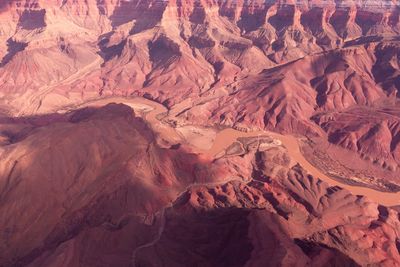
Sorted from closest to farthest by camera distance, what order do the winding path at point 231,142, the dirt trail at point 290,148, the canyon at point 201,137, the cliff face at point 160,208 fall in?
the cliff face at point 160,208
the canyon at point 201,137
the winding path at point 231,142
the dirt trail at point 290,148

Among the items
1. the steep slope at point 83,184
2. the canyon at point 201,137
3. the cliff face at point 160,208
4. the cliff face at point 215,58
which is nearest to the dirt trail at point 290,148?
the canyon at point 201,137

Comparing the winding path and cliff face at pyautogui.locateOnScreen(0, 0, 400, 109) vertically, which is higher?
cliff face at pyautogui.locateOnScreen(0, 0, 400, 109)

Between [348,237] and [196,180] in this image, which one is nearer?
[348,237]

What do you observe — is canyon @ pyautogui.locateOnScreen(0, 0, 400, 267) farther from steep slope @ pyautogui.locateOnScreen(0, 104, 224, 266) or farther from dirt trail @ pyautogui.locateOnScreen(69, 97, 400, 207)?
dirt trail @ pyautogui.locateOnScreen(69, 97, 400, 207)

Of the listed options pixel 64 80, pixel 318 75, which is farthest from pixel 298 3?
pixel 64 80

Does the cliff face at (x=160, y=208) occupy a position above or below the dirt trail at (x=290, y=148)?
above

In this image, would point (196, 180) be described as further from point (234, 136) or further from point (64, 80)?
point (64, 80)

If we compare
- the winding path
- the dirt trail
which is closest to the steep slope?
the winding path

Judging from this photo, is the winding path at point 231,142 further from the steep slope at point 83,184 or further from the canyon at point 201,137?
the steep slope at point 83,184
